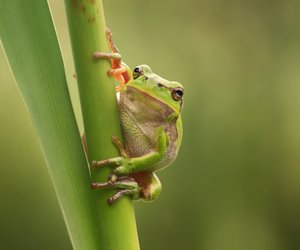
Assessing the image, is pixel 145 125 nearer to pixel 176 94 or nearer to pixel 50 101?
pixel 176 94

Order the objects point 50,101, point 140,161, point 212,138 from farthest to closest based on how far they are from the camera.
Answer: point 212,138, point 140,161, point 50,101

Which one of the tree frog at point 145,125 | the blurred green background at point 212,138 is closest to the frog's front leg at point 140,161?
the tree frog at point 145,125

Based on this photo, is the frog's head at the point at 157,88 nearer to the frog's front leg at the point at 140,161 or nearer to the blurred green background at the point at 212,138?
the frog's front leg at the point at 140,161

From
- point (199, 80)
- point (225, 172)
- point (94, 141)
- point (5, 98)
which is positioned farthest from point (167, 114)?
point (225, 172)

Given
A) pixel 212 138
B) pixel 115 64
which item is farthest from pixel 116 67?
pixel 212 138

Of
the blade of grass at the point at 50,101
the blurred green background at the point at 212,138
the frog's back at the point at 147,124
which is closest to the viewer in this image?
the blade of grass at the point at 50,101
